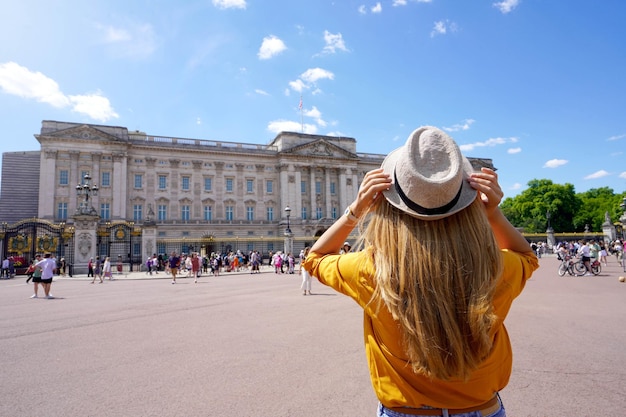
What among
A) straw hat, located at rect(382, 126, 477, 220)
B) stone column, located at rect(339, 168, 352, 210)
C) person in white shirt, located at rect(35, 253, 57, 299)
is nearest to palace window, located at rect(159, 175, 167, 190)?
stone column, located at rect(339, 168, 352, 210)

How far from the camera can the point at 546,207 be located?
73.1 meters

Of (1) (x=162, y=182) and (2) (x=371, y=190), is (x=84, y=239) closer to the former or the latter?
(1) (x=162, y=182)

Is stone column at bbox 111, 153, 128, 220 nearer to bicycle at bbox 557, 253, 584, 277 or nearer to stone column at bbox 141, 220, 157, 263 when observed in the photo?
stone column at bbox 141, 220, 157, 263

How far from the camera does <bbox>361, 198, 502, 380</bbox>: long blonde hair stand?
59.8 inches

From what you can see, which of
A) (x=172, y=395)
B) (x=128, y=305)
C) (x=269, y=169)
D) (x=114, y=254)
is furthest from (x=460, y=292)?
(x=269, y=169)

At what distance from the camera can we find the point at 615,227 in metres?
45.8

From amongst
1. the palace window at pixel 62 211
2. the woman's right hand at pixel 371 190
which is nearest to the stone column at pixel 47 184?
the palace window at pixel 62 211

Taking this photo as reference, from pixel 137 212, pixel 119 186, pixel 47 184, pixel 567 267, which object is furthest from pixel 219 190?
pixel 567 267

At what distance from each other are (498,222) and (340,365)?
13.5 feet

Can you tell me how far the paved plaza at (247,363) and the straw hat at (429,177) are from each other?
3062 mm

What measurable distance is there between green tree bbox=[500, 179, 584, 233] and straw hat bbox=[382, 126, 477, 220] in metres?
80.9

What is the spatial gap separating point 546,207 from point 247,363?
82182 mm

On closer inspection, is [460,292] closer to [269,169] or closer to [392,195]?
[392,195]

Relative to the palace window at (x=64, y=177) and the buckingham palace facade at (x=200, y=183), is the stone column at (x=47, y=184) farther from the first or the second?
the palace window at (x=64, y=177)
